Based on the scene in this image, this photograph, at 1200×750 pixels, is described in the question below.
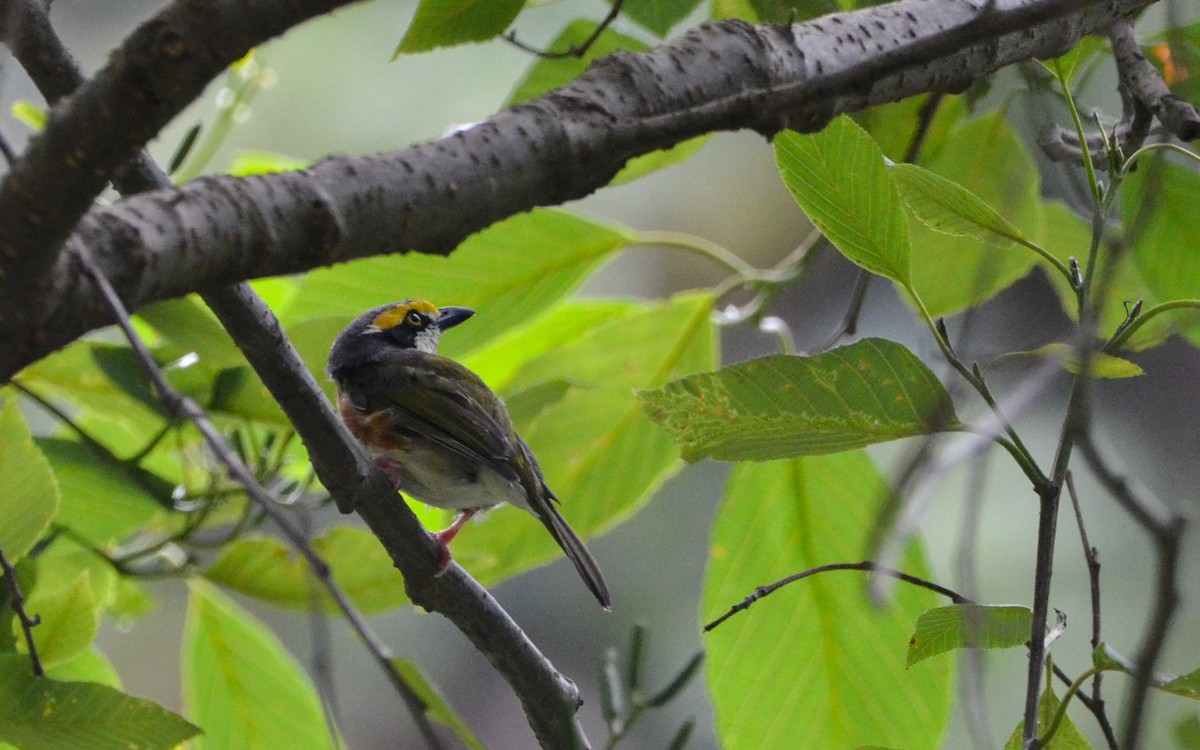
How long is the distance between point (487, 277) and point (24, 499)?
38.2 inches

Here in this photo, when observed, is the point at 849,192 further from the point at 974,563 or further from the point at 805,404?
the point at 974,563

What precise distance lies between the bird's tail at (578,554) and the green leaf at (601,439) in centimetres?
8

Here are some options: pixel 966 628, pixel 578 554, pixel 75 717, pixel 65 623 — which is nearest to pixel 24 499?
pixel 65 623

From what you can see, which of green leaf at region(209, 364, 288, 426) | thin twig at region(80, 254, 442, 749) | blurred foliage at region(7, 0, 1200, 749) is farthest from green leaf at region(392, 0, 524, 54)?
thin twig at region(80, 254, 442, 749)

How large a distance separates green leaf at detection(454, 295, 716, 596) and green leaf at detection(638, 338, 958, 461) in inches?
31.4

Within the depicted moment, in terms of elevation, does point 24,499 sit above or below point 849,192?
below

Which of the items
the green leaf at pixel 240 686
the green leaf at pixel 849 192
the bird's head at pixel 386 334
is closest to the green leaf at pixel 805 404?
the green leaf at pixel 849 192

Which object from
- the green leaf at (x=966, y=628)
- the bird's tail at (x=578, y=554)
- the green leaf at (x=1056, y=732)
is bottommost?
the bird's tail at (x=578, y=554)

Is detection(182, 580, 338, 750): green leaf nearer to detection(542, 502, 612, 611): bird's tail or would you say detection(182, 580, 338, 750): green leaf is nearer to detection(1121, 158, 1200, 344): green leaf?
detection(542, 502, 612, 611): bird's tail

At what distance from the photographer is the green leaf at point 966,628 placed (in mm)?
1363

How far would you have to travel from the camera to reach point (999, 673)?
7.24m

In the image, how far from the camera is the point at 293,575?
2.23 m

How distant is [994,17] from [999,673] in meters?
6.69

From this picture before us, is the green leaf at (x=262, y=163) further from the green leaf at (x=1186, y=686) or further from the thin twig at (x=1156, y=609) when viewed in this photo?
the thin twig at (x=1156, y=609)
